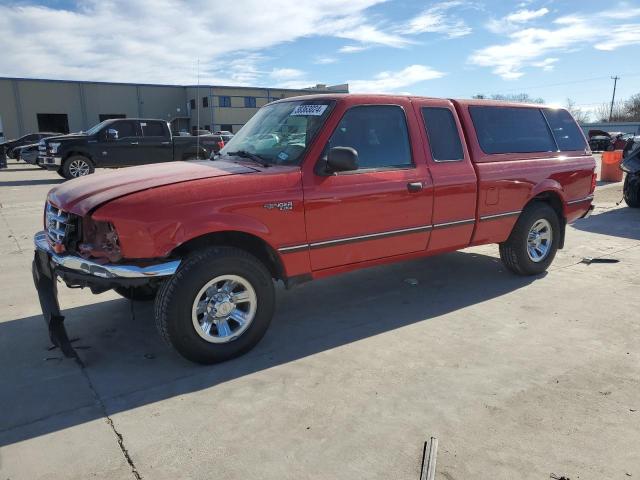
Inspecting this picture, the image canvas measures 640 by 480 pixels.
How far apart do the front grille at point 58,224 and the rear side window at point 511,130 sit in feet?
12.6

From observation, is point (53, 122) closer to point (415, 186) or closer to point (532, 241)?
point (532, 241)

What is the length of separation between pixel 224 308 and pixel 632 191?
9.70 meters

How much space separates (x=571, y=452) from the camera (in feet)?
8.70

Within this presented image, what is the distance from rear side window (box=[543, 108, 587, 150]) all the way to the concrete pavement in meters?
1.76

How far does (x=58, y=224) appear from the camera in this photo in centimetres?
366

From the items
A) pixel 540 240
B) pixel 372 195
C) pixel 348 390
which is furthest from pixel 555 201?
pixel 348 390

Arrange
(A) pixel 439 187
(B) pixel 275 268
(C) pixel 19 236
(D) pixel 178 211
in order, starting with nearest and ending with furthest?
1. (D) pixel 178 211
2. (B) pixel 275 268
3. (A) pixel 439 187
4. (C) pixel 19 236

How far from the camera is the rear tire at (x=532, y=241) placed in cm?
552

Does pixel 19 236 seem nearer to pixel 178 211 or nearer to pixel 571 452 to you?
pixel 178 211

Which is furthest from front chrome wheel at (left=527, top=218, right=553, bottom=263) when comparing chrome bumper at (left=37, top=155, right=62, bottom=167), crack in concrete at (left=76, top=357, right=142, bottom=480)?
chrome bumper at (left=37, top=155, right=62, bottom=167)

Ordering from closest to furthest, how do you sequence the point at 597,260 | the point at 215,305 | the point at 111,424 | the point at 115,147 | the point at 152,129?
1. the point at 111,424
2. the point at 215,305
3. the point at 597,260
4. the point at 115,147
5. the point at 152,129

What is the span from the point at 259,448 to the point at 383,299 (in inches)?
101

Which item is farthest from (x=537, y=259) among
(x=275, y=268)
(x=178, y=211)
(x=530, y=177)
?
(x=178, y=211)

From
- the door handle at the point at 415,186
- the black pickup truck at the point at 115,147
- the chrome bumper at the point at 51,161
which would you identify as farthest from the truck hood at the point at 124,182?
the chrome bumper at the point at 51,161
